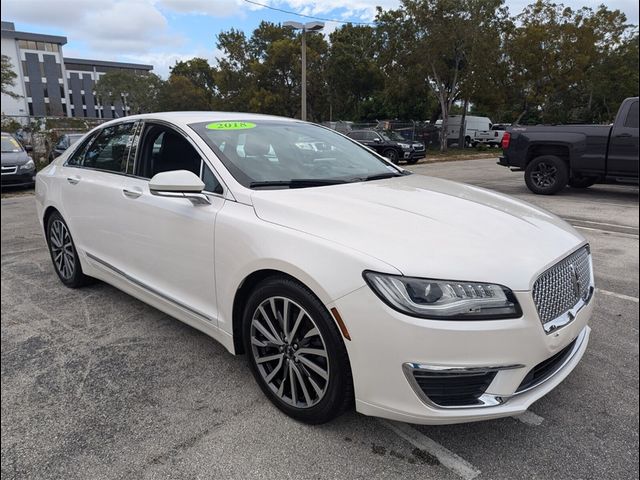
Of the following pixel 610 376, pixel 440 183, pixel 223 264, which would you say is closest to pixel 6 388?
pixel 223 264

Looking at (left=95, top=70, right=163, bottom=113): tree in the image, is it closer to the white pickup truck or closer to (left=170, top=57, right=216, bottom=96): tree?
(left=170, top=57, right=216, bottom=96): tree

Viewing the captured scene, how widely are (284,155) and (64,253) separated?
2.53 metres

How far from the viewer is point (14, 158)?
12547 mm

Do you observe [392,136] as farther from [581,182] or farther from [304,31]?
[581,182]

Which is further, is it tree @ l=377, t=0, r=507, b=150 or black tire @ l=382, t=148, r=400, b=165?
black tire @ l=382, t=148, r=400, b=165

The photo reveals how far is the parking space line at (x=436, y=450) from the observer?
1985mm

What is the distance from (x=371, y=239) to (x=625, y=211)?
26.5 feet

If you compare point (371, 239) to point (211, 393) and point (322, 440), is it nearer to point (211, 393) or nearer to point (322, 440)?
point (322, 440)

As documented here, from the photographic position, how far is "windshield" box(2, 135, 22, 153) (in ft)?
41.3

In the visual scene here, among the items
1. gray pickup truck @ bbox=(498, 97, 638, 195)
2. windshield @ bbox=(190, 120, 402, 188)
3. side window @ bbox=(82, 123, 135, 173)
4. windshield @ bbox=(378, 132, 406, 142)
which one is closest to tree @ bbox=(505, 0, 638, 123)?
gray pickup truck @ bbox=(498, 97, 638, 195)

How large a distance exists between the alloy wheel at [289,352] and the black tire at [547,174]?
9.11 m

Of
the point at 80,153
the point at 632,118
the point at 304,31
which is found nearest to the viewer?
the point at 80,153

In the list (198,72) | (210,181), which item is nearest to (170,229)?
(210,181)

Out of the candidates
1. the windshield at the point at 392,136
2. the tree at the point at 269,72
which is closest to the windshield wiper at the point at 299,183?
the windshield at the point at 392,136
